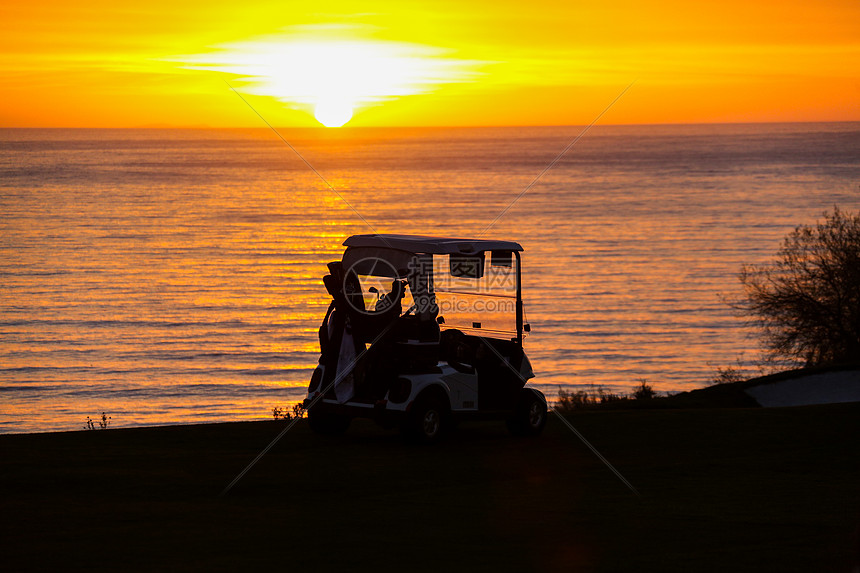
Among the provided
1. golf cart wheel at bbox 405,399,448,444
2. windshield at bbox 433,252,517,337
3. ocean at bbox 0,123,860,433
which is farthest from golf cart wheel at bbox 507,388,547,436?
ocean at bbox 0,123,860,433

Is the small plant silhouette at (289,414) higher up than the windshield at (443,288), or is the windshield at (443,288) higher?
the windshield at (443,288)

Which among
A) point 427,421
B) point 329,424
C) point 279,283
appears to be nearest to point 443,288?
point 427,421

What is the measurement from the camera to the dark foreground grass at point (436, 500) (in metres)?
8.90

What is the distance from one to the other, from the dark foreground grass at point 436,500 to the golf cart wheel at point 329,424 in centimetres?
24

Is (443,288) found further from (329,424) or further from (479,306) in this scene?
(329,424)

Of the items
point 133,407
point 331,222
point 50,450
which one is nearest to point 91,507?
point 50,450

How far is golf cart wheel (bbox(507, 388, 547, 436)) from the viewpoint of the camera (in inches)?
611

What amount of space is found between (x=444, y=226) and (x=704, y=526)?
299ft

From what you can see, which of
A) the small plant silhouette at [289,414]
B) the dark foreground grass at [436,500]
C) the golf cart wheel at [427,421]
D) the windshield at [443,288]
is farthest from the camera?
the small plant silhouette at [289,414]

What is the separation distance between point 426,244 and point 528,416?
9.91 feet

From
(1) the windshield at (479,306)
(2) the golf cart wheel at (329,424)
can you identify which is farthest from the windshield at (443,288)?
(2) the golf cart wheel at (329,424)

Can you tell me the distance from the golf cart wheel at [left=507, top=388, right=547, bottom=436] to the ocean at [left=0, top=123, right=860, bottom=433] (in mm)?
21904

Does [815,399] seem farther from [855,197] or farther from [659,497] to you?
[855,197]

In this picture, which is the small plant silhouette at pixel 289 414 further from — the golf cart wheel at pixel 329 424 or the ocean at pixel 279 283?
the ocean at pixel 279 283
